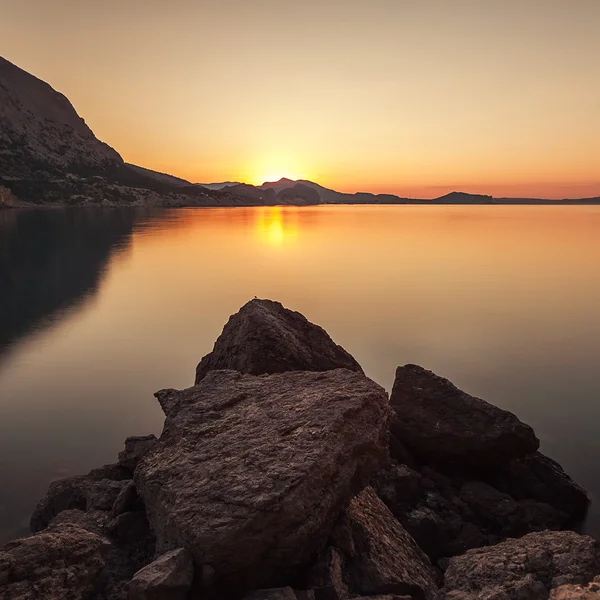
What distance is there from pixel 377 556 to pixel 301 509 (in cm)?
155

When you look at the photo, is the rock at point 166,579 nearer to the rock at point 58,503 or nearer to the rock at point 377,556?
the rock at point 377,556

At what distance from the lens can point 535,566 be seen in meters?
6.14

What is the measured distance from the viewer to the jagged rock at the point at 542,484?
444 inches

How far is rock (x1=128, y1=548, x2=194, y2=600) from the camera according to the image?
5.61 m

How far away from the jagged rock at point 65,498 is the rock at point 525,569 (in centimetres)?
702

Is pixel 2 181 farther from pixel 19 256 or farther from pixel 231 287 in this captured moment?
pixel 231 287

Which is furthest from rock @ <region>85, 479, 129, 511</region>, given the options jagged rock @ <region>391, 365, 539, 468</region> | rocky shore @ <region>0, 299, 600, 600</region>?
jagged rock @ <region>391, 365, 539, 468</region>

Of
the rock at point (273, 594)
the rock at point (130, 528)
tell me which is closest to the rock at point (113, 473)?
the rock at point (130, 528)

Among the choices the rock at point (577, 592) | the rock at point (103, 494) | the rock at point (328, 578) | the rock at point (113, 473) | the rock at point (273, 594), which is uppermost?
the rock at point (577, 592)

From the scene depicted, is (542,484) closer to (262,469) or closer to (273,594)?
(262,469)

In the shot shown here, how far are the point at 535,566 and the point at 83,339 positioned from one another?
25.0 meters

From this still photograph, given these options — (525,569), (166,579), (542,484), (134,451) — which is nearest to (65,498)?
(134,451)

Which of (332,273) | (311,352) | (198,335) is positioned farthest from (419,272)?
(311,352)

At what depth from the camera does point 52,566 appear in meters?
6.12
